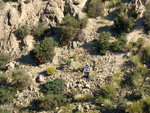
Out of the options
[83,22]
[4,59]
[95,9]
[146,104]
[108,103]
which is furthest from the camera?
[95,9]

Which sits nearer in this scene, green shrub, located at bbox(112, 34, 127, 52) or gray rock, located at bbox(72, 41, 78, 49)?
green shrub, located at bbox(112, 34, 127, 52)

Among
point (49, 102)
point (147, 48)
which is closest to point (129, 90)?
point (147, 48)

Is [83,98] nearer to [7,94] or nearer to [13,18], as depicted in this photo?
[7,94]

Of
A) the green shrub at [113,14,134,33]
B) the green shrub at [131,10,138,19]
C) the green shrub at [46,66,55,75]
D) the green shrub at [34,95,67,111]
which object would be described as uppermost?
the green shrub at [131,10,138,19]

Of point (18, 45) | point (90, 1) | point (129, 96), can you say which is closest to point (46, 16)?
point (18, 45)

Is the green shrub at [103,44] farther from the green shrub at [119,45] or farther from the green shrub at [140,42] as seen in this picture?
the green shrub at [140,42]

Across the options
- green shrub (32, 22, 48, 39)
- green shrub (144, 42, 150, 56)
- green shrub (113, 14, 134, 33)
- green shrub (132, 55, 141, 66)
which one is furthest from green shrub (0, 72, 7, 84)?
green shrub (144, 42, 150, 56)

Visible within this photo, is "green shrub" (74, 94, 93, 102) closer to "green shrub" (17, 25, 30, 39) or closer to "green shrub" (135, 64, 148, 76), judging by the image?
"green shrub" (135, 64, 148, 76)
